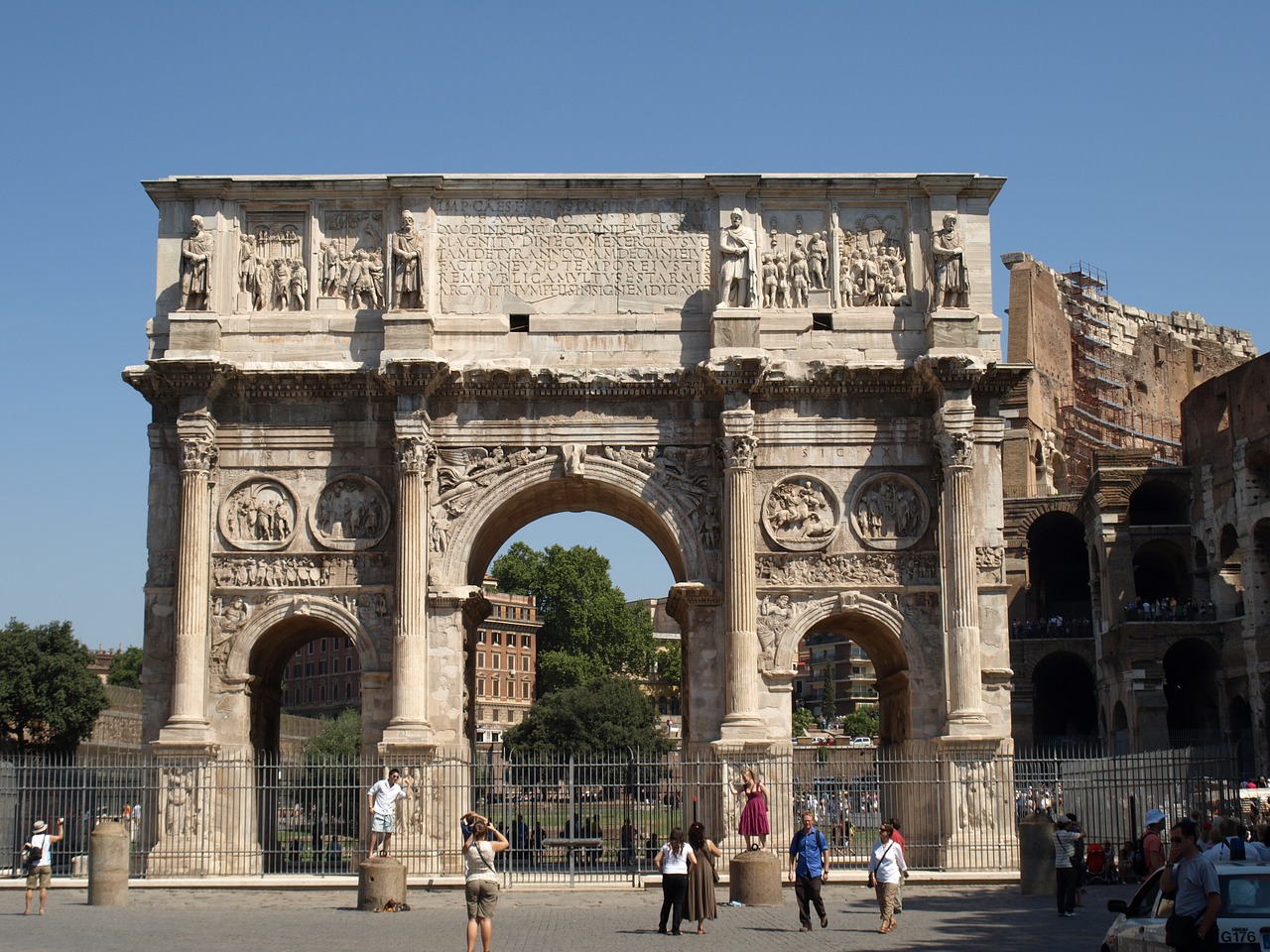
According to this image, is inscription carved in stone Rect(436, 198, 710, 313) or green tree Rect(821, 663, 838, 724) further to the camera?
green tree Rect(821, 663, 838, 724)

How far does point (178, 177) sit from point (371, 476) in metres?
5.53

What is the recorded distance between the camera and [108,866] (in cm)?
1980

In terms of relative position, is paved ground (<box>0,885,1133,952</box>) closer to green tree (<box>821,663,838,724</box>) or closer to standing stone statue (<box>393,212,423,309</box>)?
standing stone statue (<box>393,212,423,309</box>)

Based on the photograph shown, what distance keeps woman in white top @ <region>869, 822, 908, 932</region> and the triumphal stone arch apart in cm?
632

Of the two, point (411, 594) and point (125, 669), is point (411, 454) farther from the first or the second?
point (125, 669)

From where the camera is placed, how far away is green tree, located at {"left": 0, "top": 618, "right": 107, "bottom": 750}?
42875 millimetres

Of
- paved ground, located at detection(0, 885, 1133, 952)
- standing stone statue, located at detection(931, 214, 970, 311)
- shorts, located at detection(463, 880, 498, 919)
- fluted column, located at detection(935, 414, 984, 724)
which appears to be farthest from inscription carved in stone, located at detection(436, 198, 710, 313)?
shorts, located at detection(463, 880, 498, 919)

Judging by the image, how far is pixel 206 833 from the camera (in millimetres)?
23484

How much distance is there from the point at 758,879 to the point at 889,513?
7.50m

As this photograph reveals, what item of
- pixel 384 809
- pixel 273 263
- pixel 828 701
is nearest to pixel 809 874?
pixel 384 809

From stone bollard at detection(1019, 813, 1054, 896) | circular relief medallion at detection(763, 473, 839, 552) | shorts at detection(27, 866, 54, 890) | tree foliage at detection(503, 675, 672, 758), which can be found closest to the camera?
shorts at detection(27, 866, 54, 890)

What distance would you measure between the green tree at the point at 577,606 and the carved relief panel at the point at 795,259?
2004 inches

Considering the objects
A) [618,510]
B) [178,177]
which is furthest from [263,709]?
[178,177]

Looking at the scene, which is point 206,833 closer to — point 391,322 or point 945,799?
point 391,322
